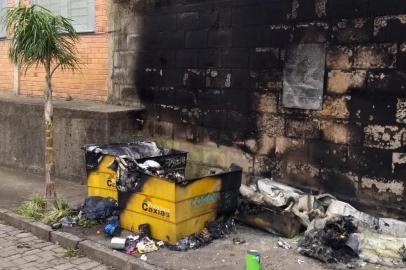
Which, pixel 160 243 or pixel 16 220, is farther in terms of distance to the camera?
pixel 16 220

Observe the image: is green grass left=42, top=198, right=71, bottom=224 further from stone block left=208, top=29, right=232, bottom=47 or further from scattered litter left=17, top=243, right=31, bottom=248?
stone block left=208, top=29, right=232, bottom=47

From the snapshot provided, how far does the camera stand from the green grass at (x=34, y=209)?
6.66 metres

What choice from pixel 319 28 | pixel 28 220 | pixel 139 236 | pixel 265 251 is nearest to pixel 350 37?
pixel 319 28

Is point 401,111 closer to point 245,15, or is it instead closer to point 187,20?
point 245,15

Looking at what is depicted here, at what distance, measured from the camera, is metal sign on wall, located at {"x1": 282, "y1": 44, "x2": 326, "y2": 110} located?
6.12 m

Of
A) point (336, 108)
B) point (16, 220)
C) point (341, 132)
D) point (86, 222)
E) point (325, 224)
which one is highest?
point (336, 108)

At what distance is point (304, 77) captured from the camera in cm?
625

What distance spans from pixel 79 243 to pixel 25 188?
121 inches

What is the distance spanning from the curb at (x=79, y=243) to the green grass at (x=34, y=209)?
0.08 metres

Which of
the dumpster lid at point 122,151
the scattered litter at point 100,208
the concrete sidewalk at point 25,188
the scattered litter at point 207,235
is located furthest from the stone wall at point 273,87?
the scattered litter at point 100,208

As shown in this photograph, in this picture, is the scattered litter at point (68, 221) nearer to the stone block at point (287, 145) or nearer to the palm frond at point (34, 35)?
the palm frond at point (34, 35)

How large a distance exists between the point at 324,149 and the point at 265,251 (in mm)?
1568

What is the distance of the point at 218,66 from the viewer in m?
7.24

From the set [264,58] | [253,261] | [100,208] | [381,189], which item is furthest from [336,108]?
[100,208]
